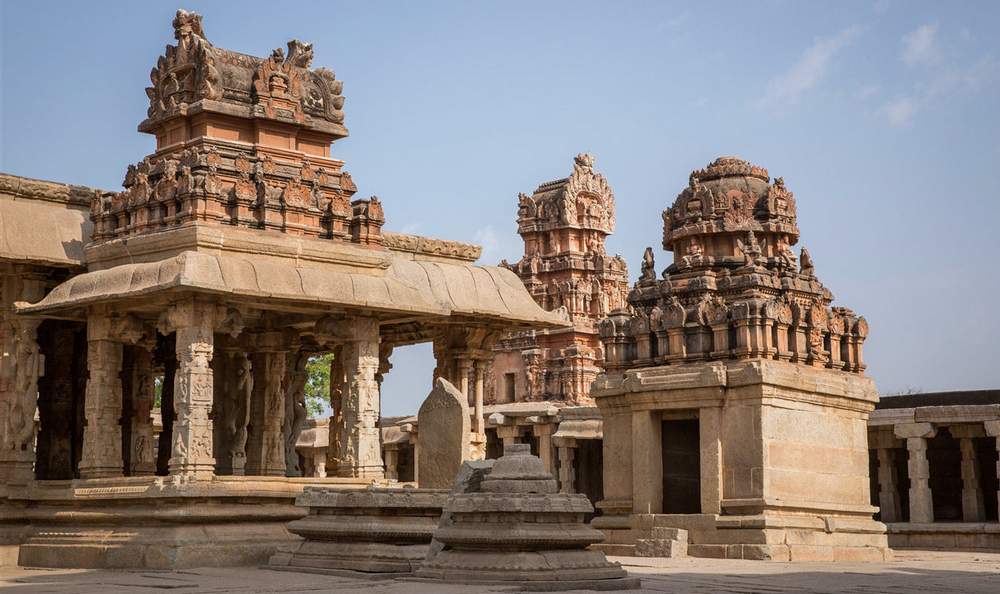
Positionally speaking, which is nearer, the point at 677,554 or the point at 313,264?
the point at 313,264

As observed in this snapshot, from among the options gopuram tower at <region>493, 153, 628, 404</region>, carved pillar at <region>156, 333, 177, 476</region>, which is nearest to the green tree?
gopuram tower at <region>493, 153, 628, 404</region>

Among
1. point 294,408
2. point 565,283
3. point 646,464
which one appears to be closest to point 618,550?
point 646,464

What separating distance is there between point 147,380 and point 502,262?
2512 cm

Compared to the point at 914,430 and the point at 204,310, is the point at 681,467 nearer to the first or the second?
the point at 914,430

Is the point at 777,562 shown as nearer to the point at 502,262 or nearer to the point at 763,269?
the point at 763,269

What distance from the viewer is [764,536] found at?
1878cm

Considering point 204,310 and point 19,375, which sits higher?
point 204,310

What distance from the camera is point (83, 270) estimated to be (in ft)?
60.6

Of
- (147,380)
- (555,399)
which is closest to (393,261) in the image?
(147,380)

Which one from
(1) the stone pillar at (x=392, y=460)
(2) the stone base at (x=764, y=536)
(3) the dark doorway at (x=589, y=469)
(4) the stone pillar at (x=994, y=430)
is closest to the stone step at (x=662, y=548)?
(2) the stone base at (x=764, y=536)

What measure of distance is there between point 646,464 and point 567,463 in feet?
27.7

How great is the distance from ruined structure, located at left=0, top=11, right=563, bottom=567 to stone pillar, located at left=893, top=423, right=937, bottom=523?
8096mm

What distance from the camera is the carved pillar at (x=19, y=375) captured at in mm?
17844

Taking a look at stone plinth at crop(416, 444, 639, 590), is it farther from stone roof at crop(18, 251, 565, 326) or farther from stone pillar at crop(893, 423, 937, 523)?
stone pillar at crop(893, 423, 937, 523)
